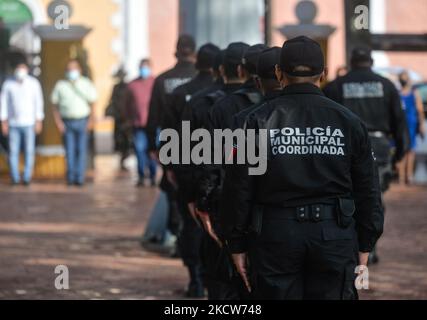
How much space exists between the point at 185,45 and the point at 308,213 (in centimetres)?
535

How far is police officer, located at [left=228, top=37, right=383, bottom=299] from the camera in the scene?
20.6ft

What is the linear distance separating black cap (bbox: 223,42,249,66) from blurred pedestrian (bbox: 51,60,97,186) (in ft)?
36.1

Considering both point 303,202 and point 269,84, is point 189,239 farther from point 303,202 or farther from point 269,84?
point 303,202

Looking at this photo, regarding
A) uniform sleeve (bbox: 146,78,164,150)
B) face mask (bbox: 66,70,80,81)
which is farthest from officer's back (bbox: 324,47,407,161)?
face mask (bbox: 66,70,80,81)

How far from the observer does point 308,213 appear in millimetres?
6254

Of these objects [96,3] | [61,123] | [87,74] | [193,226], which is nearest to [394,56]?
[96,3]

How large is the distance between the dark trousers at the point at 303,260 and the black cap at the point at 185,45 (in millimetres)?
5199

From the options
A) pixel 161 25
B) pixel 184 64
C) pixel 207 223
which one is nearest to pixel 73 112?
pixel 184 64

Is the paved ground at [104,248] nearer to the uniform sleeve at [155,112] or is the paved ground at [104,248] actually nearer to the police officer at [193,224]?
the police officer at [193,224]

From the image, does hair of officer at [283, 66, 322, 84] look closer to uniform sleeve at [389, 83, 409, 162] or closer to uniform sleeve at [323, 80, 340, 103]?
uniform sleeve at [323, 80, 340, 103]

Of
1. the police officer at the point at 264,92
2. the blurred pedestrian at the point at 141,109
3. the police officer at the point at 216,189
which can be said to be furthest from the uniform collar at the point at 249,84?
the blurred pedestrian at the point at 141,109

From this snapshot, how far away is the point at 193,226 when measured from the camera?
1002cm

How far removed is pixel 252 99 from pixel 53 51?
539 inches
